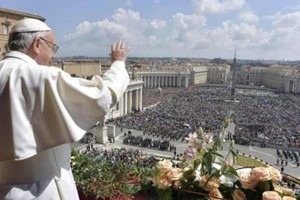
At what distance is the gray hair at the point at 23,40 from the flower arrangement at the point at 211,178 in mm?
1623

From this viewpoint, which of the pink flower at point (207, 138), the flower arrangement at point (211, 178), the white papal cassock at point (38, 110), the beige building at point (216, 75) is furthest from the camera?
the beige building at point (216, 75)

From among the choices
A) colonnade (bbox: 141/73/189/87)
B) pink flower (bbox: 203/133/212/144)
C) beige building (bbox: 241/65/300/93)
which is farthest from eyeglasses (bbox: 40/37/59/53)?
beige building (bbox: 241/65/300/93)

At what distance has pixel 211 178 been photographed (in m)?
3.28

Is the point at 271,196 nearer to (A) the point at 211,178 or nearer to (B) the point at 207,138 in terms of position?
(A) the point at 211,178

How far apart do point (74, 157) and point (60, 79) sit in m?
3.25

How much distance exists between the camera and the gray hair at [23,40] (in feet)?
7.92

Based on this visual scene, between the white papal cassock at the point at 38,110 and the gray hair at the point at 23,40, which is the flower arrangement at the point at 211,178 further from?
the gray hair at the point at 23,40

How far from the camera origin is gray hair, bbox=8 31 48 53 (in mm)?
2414

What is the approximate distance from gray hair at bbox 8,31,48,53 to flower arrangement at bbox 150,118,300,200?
1623 millimetres

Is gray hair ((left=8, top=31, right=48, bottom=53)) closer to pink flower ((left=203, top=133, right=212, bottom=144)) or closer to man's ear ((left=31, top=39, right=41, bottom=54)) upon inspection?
man's ear ((left=31, top=39, right=41, bottom=54))

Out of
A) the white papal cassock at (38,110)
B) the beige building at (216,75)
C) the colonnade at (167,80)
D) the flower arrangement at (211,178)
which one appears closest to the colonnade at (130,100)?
the colonnade at (167,80)

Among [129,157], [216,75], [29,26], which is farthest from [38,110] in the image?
[216,75]

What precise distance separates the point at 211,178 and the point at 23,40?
6.16 ft

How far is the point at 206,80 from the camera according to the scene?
145500 millimetres
